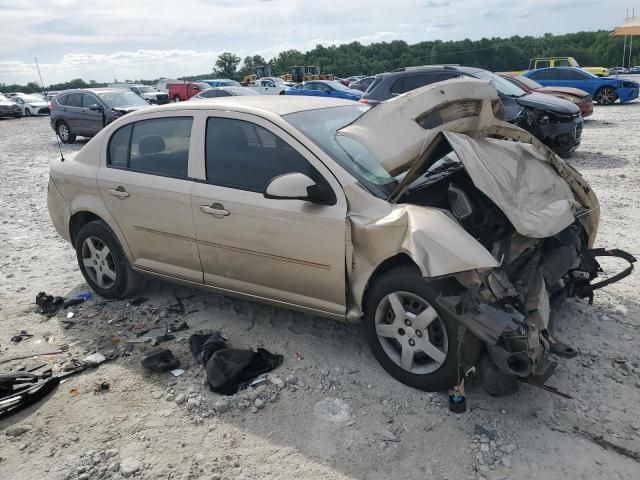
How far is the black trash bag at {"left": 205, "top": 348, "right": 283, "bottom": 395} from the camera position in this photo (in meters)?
3.51

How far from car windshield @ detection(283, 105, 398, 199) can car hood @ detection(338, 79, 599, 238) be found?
0.15m

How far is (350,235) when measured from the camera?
3377 millimetres

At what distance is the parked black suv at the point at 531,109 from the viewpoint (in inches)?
392

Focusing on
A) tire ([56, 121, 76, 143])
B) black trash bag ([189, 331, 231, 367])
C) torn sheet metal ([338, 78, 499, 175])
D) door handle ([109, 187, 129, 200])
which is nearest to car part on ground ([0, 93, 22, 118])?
tire ([56, 121, 76, 143])

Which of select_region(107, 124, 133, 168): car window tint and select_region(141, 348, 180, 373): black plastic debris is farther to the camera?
select_region(107, 124, 133, 168): car window tint

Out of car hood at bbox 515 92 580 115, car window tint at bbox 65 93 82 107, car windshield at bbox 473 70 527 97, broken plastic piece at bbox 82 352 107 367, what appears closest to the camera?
broken plastic piece at bbox 82 352 107 367

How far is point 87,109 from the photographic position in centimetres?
1583

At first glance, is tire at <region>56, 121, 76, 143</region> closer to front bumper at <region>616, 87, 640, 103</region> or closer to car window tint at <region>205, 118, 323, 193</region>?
car window tint at <region>205, 118, 323, 193</region>

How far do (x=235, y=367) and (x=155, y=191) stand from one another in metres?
1.60

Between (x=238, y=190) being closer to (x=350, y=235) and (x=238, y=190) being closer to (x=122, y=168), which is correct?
(x=350, y=235)

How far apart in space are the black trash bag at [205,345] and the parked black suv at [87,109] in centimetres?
1255

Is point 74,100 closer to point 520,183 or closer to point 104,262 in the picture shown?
point 104,262

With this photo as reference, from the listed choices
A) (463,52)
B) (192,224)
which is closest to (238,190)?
(192,224)

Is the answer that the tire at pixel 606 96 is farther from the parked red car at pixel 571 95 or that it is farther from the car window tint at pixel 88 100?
the car window tint at pixel 88 100
